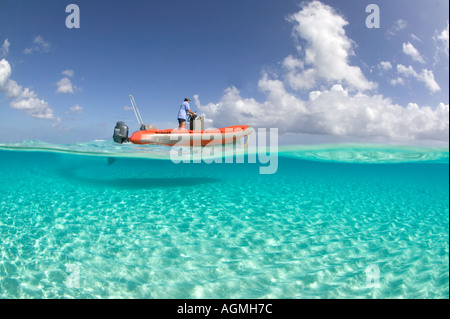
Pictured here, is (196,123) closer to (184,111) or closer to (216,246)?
(184,111)

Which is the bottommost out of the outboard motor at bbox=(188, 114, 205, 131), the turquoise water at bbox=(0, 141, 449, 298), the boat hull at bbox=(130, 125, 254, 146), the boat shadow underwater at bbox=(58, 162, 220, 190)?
the turquoise water at bbox=(0, 141, 449, 298)

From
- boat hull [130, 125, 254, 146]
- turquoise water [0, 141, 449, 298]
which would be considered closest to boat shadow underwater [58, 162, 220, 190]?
turquoise water [0, 141, 449, 298]

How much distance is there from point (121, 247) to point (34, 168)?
838 inches

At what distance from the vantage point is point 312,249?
546cm

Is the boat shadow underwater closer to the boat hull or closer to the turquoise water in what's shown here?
the turquoise water

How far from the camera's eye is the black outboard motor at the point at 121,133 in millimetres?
10695

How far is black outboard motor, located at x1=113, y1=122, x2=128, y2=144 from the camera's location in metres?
10.7

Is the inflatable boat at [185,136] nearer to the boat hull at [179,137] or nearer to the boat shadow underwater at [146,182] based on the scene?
the boat hull at [179,137]

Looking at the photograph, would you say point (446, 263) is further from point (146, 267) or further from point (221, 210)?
point (146, 267)

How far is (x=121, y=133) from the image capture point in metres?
10.7

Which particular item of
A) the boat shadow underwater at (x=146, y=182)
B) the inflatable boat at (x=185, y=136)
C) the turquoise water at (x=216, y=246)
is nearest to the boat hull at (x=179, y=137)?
the inflatable boat at (x=185, y=136)
